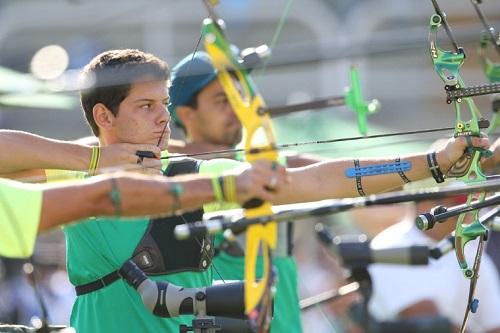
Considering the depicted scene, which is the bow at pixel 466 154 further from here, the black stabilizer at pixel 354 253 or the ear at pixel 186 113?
the ear at pixel 186 113

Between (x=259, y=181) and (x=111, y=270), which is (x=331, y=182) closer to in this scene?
(x=111, y=270)

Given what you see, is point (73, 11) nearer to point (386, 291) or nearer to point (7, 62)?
point (7, 62)

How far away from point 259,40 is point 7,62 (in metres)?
2.12

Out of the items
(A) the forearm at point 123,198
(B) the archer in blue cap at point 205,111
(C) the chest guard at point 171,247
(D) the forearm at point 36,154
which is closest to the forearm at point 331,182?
(C) the chest guard at point 171,247

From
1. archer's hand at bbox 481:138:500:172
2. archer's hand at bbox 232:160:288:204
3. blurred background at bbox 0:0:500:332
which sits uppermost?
blurred background at bbox 0:0:500:332

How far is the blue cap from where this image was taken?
643 cm

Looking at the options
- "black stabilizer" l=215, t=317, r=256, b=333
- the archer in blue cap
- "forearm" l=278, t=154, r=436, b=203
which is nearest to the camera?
"black stabilizer" l=215, t=317, r=256, b=333

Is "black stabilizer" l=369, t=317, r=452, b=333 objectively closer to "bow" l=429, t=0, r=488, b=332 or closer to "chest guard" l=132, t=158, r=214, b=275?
"bow" l=429, t=0, r=488, b=332

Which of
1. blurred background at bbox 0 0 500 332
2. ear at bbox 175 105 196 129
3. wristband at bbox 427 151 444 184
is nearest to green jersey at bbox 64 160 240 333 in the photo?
wristband at bbox 427 151 444 184

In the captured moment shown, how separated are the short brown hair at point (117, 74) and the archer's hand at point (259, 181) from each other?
1365 mm

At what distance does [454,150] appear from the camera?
4785 millimetres

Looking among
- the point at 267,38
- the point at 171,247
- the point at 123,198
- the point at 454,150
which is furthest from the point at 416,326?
the point at 267,38

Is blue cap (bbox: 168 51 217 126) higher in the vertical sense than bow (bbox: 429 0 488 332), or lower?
higher

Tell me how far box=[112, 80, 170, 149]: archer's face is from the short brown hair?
3 cm
